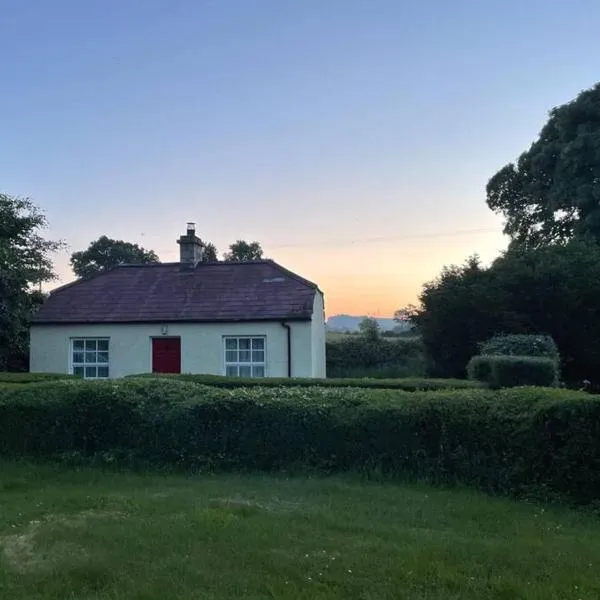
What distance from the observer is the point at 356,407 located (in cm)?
816

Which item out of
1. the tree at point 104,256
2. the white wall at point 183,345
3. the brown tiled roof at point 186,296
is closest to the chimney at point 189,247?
the brown tiled roof at point 186,296

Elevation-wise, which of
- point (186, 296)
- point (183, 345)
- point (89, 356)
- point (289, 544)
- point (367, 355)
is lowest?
point (289, 544)

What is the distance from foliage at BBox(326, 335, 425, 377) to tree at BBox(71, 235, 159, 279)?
109ft

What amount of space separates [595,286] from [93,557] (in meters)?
20.1

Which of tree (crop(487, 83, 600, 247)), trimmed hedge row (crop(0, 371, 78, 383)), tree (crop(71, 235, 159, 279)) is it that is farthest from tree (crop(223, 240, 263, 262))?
trimmed hedge row (crop(0, 371, 78, 383))

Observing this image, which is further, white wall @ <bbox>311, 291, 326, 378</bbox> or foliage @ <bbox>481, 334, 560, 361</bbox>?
white wall @ <bbox>311, 291, 326, 378</bbox>

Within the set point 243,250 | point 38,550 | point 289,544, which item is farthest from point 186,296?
point 243,250

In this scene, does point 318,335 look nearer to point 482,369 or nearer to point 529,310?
point 529,310

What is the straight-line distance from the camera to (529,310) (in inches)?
837

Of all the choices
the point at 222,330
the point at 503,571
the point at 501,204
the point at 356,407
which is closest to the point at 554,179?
the point at 501,204

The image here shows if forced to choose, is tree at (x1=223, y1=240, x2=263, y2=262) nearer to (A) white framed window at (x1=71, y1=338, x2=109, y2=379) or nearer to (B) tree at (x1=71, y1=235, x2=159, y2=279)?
(B) tree at (x1=71, y1=235, x2=159, y2=279)

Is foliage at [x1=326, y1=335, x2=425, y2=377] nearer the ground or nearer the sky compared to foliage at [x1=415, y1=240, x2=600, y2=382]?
nearer the ground

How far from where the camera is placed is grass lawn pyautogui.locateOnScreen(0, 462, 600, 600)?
412cm

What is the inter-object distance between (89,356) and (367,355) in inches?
488
